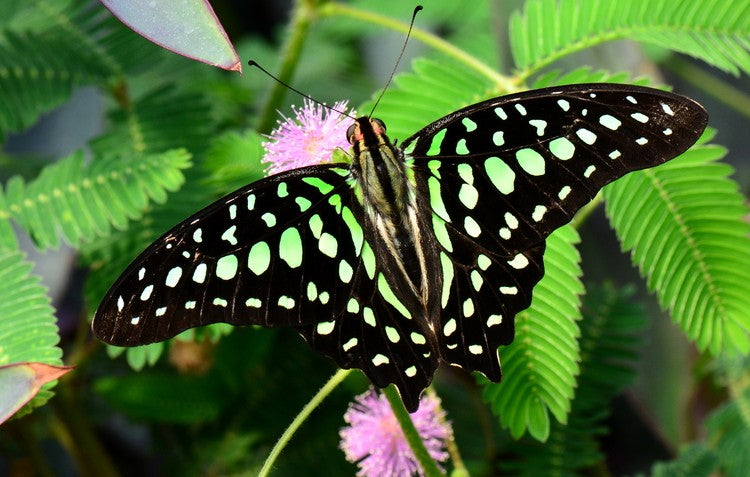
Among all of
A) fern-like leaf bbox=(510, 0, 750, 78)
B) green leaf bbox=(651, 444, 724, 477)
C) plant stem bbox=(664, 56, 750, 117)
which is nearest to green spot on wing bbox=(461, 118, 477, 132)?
fern-like leaf bbox=(510, 0, 750, 78)

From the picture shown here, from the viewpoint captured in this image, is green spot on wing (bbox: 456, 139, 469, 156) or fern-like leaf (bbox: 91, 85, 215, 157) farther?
fern-like leaf (bbox: 91, 85, 215, 157)

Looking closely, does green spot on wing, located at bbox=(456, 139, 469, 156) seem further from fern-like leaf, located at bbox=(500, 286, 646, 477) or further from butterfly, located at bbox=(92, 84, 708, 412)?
fern-like leaf, located at bbox=(500, 286, 646, 477)

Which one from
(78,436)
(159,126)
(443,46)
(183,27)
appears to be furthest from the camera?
(78,436)

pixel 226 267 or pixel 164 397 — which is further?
pixel 164 397

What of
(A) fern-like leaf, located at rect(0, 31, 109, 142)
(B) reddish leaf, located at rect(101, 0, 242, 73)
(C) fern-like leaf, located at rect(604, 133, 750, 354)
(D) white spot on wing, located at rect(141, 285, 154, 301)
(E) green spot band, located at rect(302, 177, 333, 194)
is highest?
(A) fern-like leaf, located at rect(0, 31, 109, 142)

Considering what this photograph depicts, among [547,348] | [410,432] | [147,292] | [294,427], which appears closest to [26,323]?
[147,292]

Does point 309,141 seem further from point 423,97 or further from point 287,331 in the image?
point 287,331
